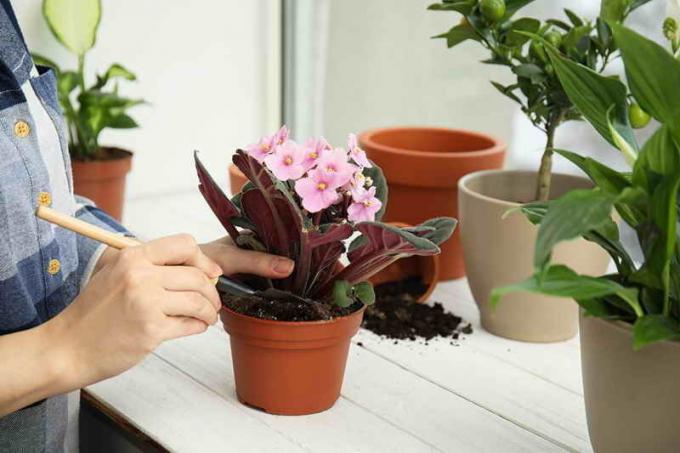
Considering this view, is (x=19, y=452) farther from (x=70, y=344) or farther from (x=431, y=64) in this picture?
(x=431, y=64)

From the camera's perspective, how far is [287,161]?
0.70 metres

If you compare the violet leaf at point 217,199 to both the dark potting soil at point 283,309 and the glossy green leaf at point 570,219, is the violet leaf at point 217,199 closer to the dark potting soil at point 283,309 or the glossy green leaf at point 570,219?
the dark potting soil at point 283,309

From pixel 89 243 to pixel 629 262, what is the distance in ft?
1.81

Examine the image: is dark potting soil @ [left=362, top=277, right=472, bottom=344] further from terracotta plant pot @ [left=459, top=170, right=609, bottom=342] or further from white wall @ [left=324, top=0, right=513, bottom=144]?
white wall @ [left=324, top=0, right=513, bottom=144]

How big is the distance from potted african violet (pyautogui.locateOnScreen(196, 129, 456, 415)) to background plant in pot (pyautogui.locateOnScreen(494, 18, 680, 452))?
138 mm

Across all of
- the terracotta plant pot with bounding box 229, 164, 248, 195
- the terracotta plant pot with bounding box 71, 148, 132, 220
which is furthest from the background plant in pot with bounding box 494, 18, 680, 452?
the terracotta plant pot with bounding box 71, 148, 132, 220

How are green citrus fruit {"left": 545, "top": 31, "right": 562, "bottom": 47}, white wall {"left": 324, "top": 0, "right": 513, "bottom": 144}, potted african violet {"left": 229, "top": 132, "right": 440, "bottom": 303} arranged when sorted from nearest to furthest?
green citrus fruit {"left": 545, "top": 31, "right": 562, "bottom": 47}
potted african violet {"left": 229, "top": 132, "right": 440, "bottom": 303}
white wall {"left": 324, "top": 0, "right": 513, "bottom": 144}

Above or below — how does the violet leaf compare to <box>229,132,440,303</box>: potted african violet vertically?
above

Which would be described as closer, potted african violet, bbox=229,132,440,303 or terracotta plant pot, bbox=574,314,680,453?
terracotta plant pot, bbox=574,314,680,453

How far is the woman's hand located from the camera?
74 cm

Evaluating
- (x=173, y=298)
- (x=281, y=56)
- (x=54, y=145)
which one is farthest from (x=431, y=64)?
(x=173, y=298)

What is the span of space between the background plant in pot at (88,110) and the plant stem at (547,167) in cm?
61

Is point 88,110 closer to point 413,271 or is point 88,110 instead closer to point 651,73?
point 413,271

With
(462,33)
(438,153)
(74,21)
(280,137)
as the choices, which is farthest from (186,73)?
(280,137)
